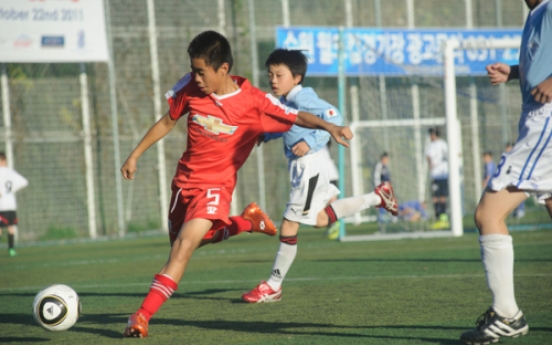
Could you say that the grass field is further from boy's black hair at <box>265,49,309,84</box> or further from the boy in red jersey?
boy's black hair at <box>265,49,309,84</box>

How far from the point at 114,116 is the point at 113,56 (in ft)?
5.38

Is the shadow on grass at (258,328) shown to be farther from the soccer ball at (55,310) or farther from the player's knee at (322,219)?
the player's knee at (322,219)

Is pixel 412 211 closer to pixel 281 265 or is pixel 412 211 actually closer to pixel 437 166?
pixel 437 166

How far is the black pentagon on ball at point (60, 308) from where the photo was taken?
5.34 metres

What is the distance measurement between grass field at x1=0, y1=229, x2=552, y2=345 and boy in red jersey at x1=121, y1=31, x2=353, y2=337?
2.55ft

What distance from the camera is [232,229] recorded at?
643 cm

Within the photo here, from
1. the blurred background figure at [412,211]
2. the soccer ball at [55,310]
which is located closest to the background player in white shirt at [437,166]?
the blurred background figure at [412,211]

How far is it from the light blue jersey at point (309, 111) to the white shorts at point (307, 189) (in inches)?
3.9

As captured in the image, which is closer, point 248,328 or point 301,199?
point 248,328

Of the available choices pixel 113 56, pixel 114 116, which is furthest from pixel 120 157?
pixel 113 56

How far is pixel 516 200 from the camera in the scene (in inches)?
175

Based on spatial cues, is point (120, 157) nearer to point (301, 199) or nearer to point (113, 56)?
point (113, 56)

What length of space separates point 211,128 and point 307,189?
1.83 metres

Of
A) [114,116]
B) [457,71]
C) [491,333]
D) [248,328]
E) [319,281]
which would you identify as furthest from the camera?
[114,116]
